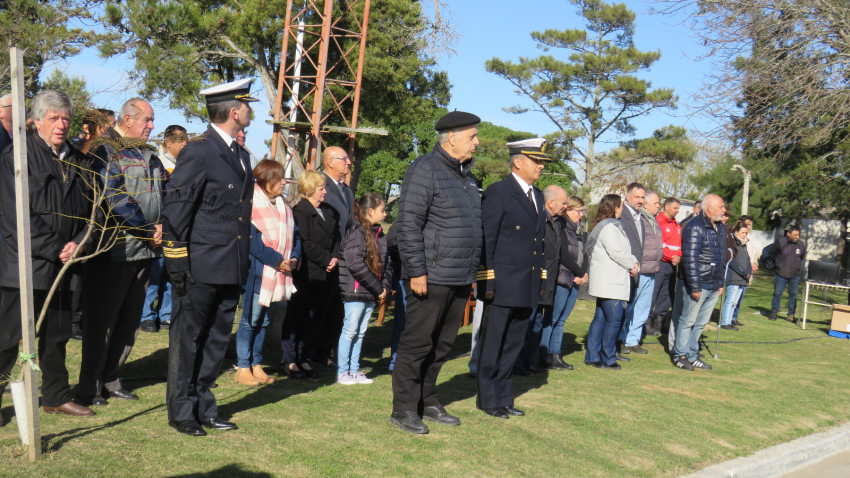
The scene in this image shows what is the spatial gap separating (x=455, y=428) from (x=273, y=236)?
2352 mm

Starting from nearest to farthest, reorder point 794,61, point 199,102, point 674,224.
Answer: point 674,224
point 199,102
point 794,61

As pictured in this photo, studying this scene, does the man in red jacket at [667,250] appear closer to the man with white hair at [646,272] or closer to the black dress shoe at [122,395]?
the man with white hair at [646,272]

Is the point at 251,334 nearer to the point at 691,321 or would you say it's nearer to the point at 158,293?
the point at 158,293

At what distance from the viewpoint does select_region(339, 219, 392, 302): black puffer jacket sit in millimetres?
7156

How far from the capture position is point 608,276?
9.14 metres

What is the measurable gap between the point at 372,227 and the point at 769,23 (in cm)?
1246

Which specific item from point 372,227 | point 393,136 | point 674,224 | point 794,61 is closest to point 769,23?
point 794,61

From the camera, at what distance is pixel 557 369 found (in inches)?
358

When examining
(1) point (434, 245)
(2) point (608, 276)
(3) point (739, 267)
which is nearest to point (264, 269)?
(1) point (434, 245)

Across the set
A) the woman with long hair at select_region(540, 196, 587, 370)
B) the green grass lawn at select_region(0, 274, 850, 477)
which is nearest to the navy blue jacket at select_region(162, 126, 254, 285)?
the green grass lawn at select_region(0, 274, 850, 477)

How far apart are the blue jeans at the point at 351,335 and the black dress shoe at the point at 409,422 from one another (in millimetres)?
1558

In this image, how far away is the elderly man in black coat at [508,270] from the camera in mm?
6359

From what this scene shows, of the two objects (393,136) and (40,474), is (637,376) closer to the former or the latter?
(40,474)

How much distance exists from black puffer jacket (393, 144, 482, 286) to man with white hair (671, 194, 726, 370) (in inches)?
181
